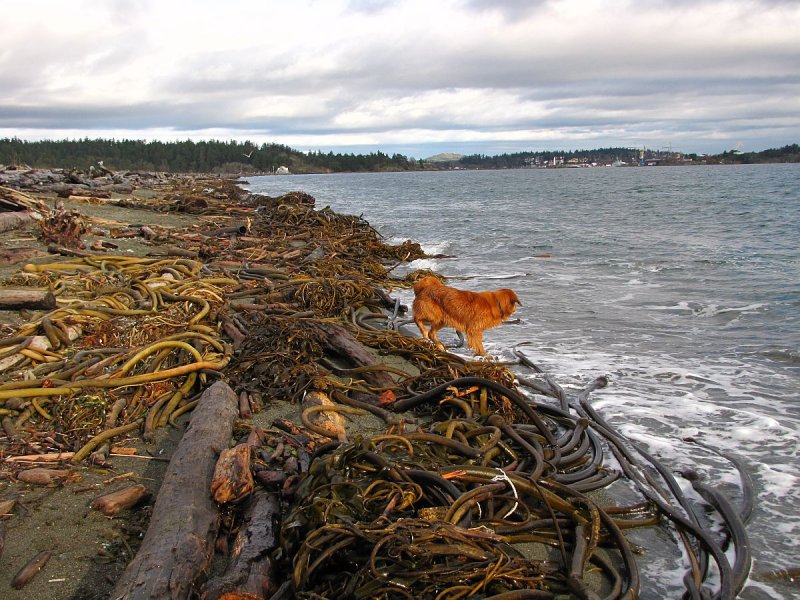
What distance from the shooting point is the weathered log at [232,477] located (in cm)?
314

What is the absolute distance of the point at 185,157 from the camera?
129250mm

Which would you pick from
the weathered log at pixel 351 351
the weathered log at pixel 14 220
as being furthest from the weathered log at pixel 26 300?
the weathered log at pixel 14 220

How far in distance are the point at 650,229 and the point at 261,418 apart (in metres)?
21.9

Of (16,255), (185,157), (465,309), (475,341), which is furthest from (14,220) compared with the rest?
(185,157)

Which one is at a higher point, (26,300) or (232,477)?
(26,300)

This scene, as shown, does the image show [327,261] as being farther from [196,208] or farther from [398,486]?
[196,208]

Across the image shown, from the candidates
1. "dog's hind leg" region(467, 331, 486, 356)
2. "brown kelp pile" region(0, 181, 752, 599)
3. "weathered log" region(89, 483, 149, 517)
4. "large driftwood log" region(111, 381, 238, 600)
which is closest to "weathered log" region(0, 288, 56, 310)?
"brown kelp pile" region(0, 181, 752, 599)

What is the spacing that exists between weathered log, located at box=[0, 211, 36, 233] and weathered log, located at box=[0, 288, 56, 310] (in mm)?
5217

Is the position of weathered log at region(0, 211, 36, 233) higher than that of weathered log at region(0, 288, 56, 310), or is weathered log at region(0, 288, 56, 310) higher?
weathered log at region(0, 211, 36, 233)

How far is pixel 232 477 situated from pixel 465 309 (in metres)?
3.93

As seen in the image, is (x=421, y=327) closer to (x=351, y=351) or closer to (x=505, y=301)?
(x=505, y=301)

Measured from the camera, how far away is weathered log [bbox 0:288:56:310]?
6.05 m

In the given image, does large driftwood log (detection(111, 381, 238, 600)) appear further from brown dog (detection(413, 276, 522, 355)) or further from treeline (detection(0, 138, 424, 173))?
treeline (detection(0, 138, 424, 173))

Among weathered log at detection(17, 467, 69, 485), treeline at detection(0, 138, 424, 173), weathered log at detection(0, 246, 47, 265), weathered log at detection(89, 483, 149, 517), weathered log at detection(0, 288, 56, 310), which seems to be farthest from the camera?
treeline at detection(0, 138, 424, 173)
